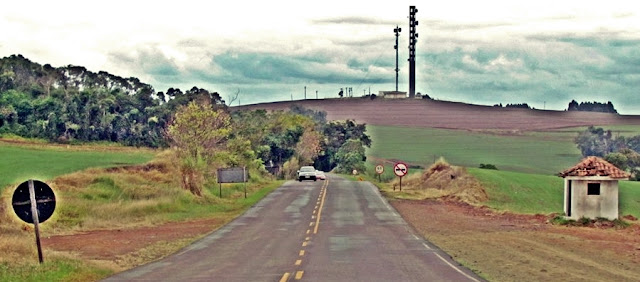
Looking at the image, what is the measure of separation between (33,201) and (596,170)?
97.0ft

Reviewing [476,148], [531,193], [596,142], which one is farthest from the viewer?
[596,142]

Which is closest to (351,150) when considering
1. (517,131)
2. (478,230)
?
(517,131)

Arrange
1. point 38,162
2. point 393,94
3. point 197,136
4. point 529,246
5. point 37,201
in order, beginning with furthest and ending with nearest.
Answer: point 393,94, point 38,162, point 197,136, point 529,246, point 37,201

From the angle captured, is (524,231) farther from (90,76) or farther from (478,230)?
(90,76)

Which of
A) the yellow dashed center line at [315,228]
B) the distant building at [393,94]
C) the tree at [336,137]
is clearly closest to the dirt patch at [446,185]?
the yellow dashed center line at [315,228]

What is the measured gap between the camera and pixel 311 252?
98.0 feet

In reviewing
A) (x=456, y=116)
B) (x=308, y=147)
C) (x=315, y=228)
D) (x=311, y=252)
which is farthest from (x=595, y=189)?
(x=456, y=116)

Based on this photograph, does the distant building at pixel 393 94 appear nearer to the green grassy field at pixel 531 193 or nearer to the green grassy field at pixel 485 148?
the green grassy field at pixel 485 148

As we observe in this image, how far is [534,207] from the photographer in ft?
229

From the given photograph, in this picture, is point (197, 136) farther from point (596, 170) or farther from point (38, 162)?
point (596, 170)

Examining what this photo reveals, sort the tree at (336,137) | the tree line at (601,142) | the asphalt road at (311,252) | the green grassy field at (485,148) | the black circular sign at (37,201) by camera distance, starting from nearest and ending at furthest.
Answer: the black circular sign at (37,201) < the asphalt road at (311,252) < the green grassy field at (485,148) < the tree line at (601,142) < the tree at (336,137)

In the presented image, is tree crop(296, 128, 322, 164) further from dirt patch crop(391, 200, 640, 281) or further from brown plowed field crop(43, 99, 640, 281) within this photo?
dirt patch crop(391, 200, 640, 281)

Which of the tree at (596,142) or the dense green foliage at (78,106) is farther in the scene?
the tree at (596,142)

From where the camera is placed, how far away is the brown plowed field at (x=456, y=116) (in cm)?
16050
